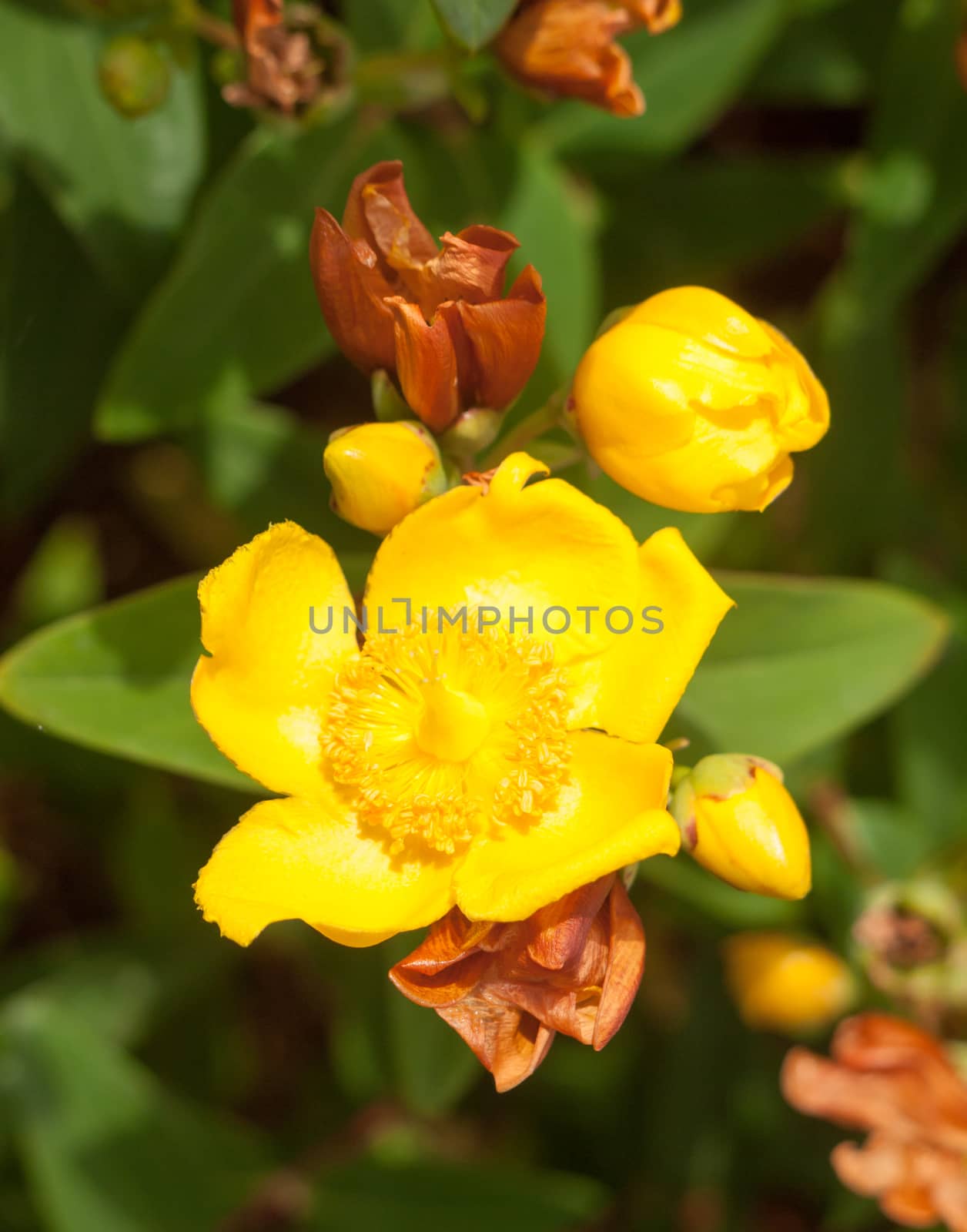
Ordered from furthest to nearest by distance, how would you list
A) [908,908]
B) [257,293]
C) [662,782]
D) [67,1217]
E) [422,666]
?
1. [67,1217]
2. [908,908]
3. [257,293]
4. [422,666]
5. [662,782]

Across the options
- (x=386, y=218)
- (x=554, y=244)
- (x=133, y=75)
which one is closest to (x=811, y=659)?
(x=554, y=244)

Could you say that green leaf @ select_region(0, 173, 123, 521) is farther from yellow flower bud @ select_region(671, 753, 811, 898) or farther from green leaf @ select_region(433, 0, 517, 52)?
yellow flower bud @ select_region(671, 753, 811, 898)

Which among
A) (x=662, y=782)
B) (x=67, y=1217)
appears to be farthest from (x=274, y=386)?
(x=67, y=1217)

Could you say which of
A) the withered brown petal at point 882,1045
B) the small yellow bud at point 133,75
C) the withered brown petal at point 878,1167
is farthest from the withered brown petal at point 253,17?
the withered brown petal at point 878,1167

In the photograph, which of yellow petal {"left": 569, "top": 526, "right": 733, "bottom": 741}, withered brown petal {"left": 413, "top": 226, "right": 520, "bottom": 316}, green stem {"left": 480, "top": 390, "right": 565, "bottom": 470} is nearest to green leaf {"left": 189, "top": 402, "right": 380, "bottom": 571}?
green stem {"left": 480, "top": 390, "right": 565, "bottom": 470}

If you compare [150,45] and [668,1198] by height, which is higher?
[150,45]

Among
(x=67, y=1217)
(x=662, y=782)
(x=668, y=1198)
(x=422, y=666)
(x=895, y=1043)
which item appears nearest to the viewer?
(x=662, y=782)

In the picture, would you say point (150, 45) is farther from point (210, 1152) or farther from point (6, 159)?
point (210, 1152)

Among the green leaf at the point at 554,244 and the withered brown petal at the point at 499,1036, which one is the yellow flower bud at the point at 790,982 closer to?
the withered brown petal at the point at 499,1036
